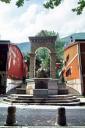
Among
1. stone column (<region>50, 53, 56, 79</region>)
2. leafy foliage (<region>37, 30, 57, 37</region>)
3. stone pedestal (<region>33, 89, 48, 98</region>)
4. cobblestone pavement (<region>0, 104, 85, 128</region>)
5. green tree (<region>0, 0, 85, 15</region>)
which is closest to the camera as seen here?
green tree (<region>0, 0, 85, 15</region>)

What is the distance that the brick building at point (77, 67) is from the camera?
3338cm

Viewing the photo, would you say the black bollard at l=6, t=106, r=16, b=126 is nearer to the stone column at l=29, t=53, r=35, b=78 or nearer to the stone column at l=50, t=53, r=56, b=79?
the stone column at l=50, t=53, r=56, b=79

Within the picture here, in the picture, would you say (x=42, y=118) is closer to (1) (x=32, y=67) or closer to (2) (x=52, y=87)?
(2) (x=52, y=87)

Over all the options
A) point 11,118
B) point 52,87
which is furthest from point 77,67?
point 11,118

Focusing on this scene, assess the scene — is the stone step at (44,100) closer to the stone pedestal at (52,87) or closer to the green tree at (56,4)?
the stone pedestal at (52,87)

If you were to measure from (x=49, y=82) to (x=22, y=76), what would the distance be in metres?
21.8

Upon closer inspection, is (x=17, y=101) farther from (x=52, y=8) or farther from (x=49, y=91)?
(x=52, y=8)

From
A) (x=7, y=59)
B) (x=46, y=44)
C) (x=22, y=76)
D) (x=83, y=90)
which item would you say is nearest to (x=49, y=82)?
(x=83, y=90)

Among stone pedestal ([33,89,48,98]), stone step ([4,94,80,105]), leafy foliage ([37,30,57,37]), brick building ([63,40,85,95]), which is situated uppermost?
leafy foliage ([37,30,57,37])

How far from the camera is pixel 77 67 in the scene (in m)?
34.4

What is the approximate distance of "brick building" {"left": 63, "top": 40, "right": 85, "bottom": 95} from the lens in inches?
1314

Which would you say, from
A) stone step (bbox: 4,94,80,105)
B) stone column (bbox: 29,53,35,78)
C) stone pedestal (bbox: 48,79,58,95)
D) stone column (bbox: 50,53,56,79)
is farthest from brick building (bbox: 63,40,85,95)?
stone step (bbox: 4,94,80,105)

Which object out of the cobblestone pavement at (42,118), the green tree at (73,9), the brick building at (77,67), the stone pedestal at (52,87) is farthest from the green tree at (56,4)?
the brick building at (77,67)

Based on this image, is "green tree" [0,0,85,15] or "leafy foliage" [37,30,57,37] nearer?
"green tree" [0,0,85,15]
